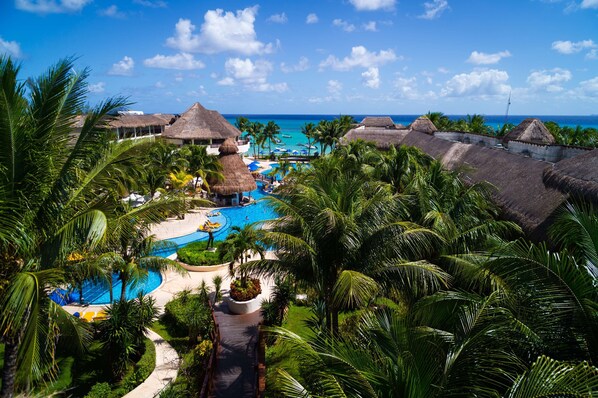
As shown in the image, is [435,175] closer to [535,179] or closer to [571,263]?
[535,179]

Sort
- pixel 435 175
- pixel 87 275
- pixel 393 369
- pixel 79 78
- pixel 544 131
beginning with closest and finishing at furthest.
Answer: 1. pixel 393 369
2. pixel 79 78
3. pixel 87 275
4. pixel 435 175
5. pixel 544 131

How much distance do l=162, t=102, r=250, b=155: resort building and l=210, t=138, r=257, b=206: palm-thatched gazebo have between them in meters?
10.0

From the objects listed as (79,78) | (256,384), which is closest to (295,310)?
(256,384)

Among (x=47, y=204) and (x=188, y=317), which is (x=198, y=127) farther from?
(x=47, y=204)

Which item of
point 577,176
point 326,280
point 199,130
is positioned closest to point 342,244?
point 326,280

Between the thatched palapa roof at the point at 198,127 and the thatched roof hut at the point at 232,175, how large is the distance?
38.4ft

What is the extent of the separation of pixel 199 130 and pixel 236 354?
107 feet

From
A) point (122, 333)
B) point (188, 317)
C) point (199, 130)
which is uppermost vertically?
point (199, 130)

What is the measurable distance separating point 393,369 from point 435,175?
32.8 ft

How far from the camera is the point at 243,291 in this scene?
1313cm

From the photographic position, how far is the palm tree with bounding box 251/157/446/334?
808cm

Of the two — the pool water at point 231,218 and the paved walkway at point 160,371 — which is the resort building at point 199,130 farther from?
the paved walkway at point 160,371

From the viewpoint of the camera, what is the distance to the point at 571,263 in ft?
15.1

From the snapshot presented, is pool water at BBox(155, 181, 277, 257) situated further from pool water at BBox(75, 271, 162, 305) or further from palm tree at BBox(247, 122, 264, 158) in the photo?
palm tree at BBox(247, 122, 264, 158)
